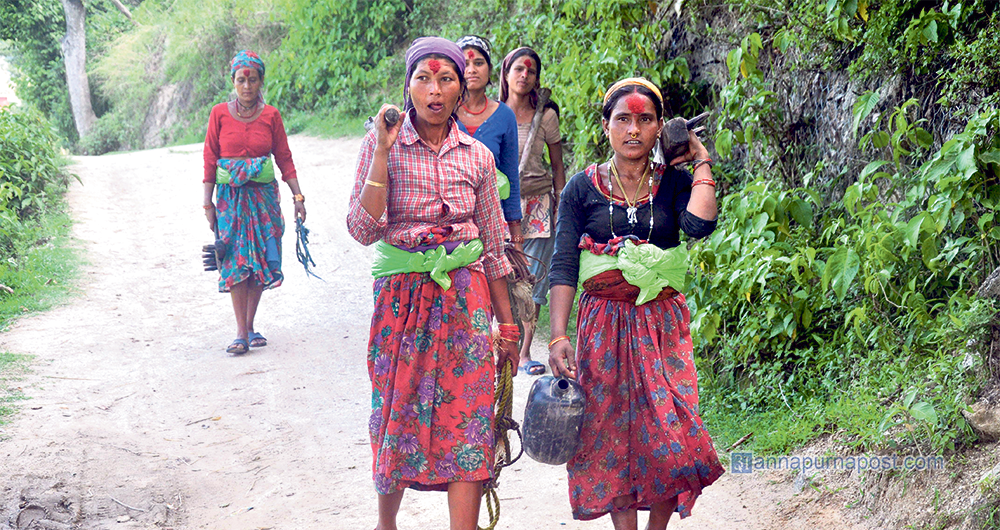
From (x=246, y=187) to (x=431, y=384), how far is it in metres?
3.62

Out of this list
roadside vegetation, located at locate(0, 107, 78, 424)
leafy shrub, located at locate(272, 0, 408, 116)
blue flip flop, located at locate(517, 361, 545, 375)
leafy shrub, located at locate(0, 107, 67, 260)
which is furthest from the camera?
leafy shrub, located at locate(272, 0, 408, 116)

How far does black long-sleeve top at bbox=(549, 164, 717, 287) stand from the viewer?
312 cm

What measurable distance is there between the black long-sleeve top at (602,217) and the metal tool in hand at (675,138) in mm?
122

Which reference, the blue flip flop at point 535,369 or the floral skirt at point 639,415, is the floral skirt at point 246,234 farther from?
the floral skirt at point 639,415

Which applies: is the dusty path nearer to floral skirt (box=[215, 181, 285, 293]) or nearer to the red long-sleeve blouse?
floral skirt (box=[215, 181, 285, 293])

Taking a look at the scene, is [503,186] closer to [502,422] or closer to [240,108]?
[502,422]

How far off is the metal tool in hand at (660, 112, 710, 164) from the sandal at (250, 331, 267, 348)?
4.19 meters

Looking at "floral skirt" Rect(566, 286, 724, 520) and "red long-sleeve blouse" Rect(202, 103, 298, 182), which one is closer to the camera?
"floral skirt" Rect(566, 286, 724, 520)

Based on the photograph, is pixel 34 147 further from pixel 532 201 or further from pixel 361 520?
pixel 361 520

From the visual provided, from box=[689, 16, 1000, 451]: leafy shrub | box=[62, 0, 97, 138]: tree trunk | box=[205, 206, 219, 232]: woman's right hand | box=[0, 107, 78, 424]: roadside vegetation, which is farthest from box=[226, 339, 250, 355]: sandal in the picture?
box=[62, 0, 97, 138]: tree trunk

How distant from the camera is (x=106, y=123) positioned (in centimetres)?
2470

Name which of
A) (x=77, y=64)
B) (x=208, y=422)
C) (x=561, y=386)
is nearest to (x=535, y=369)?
(x=208, y=422)

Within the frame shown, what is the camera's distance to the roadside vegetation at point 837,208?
361 cm

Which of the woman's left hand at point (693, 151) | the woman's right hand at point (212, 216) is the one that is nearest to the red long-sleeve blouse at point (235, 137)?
the woman's right hand at point (212, 216)
